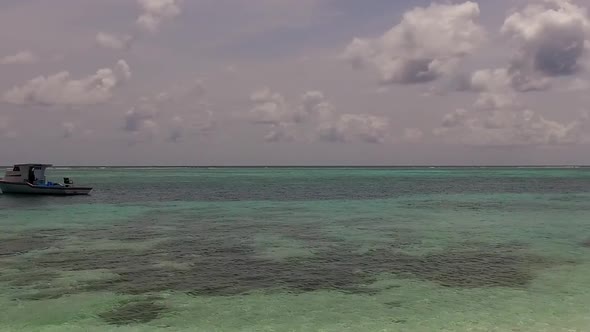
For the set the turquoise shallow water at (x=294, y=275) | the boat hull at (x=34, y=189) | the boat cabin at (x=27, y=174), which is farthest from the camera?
the boat cabin at (x=27, y=174)

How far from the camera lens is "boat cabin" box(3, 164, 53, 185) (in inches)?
2623

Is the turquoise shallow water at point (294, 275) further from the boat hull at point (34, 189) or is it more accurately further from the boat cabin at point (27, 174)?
the boat cabin at point (27, 174)

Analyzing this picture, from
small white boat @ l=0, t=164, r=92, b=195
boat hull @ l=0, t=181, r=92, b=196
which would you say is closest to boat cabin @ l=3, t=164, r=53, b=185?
small white boat @ l=0, t=164, r=92, b=195

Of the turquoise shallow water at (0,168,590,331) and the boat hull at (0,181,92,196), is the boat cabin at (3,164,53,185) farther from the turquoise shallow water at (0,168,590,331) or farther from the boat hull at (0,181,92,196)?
the turquoise shallow water at (0,168,590,331)

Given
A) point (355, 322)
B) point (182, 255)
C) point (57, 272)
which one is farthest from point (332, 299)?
point (57, 272)

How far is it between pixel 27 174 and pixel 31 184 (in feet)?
7.39

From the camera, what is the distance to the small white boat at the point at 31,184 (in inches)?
2586

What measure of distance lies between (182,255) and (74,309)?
30.8 ft

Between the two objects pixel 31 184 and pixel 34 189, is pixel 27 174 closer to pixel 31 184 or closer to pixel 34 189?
pixel 31 184

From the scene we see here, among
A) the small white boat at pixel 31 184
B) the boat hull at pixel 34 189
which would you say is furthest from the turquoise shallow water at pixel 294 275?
the small white boat at pixel 31 184

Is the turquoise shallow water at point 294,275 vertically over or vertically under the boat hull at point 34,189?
under

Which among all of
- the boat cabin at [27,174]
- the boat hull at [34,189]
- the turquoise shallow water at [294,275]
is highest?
the boat cabin at [27,174]

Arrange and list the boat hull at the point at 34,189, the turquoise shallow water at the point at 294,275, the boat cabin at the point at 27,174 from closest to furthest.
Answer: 1. the turquoise shallow water at the point at 294,275
2. the boat hull at the point at 34,189
3. the boat cabin at the point at 27,174

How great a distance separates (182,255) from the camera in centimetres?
2495
